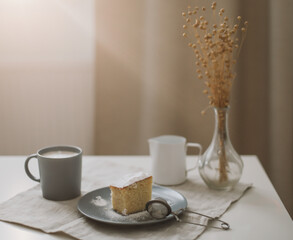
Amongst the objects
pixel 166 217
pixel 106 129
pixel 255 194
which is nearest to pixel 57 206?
pixel 166 217

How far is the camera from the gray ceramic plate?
2.93ft

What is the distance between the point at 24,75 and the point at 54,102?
0.68 feet

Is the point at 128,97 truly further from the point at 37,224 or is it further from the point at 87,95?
the point at 37,224

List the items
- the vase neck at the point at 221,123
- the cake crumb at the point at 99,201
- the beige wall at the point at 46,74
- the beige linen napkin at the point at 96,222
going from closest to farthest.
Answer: the beige linen napkin at the point at 96,222 < the cake crumb at the point at 99,201 < the vase neck at the point at 221,123 < the beige wall at the point at 46,74

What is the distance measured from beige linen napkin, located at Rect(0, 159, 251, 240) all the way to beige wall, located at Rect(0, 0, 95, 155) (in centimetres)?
109

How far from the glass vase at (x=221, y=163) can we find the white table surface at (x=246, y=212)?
0.20ft

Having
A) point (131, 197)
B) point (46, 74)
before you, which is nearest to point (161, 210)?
point (131, 197)

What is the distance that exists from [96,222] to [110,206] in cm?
7

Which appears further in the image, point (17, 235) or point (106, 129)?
point (106, 129)

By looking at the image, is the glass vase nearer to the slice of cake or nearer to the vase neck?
the vase neck

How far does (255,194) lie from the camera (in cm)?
111

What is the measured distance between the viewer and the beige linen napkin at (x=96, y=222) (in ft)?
2.82

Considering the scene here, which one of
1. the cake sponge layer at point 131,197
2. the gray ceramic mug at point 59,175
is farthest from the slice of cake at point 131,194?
the gray ceramic mug at point 59,175

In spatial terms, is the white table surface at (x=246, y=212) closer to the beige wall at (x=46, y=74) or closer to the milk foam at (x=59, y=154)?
the milk foam at (x=59, y=154)
